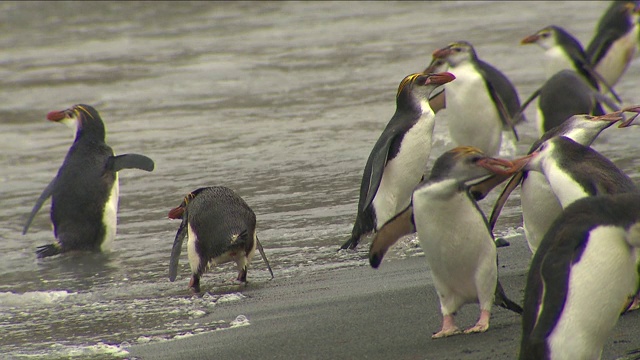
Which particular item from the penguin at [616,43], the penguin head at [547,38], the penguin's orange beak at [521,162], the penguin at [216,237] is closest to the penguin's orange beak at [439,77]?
the penguin at [216,237]

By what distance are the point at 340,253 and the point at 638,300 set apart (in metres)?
2.17

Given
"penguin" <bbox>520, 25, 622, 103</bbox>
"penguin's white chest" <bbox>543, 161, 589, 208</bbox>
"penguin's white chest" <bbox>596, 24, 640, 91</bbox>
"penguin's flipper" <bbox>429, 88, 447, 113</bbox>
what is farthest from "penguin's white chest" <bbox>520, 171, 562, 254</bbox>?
"penguin's white chest" <bbox>596, 24, 640, 91</bbox>

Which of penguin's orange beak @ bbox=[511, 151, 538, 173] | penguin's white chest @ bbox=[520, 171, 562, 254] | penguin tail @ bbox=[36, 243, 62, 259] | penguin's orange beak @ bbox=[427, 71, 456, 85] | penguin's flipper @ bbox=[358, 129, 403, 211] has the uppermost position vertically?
penguin's orange beak @ bbox=[511, 151, 538, 173]

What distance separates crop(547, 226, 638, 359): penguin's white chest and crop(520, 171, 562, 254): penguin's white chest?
1247 millimetres

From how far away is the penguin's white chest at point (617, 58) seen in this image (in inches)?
409

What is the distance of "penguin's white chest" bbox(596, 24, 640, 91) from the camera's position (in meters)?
10.4

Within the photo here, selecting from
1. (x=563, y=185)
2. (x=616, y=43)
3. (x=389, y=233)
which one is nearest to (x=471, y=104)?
(x=616, y=43)

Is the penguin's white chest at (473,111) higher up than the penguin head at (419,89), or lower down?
lower down

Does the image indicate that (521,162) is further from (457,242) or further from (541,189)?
(457,242)

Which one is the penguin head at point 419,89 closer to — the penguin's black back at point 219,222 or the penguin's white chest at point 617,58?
the penguin's black back at point 219,222

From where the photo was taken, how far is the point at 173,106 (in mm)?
11805

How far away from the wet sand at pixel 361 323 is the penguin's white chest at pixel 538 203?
9.9 inches

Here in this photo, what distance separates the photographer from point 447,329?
4.05 metres

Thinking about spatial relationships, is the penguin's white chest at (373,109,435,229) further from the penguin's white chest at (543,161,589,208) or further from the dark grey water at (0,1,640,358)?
the penguin's white chest at (543,161,589,208)
